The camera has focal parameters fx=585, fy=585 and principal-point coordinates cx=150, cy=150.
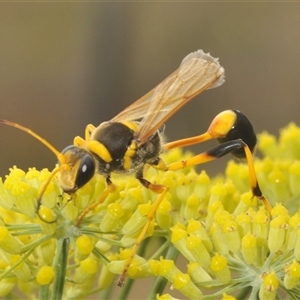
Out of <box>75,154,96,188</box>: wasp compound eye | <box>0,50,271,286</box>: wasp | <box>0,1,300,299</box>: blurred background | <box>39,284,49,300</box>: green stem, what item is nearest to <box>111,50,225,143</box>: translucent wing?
<box>0,50,271,286</box>: wasp

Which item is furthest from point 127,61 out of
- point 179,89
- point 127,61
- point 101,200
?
point 101,200

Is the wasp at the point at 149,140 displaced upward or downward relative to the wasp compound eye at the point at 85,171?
upward

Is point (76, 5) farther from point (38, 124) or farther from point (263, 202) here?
point (263, 202)

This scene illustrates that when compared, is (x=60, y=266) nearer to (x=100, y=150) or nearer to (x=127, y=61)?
(x=100, y=150)

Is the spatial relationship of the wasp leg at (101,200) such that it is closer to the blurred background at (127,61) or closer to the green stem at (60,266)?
the green stem at (60,266)

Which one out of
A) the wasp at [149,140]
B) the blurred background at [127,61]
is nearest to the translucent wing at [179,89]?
the wasp at [149,140]

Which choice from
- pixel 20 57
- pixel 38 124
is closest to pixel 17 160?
pixel 38 124

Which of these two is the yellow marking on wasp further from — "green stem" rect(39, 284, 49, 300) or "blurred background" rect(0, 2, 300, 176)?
"blurred background" rect(0, 2, 300, 176)
